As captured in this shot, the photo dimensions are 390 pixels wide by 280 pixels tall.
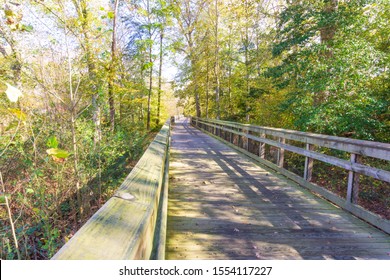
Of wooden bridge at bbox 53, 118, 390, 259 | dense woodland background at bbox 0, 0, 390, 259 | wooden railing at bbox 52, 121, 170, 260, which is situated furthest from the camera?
dense woodland background at bbox 0, 0, 390, 259

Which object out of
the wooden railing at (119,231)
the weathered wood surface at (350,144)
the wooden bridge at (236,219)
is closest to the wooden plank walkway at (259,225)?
the wooden bridge at (236,219)

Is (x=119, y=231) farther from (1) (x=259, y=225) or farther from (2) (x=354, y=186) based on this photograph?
(2) (x=354, y=186)

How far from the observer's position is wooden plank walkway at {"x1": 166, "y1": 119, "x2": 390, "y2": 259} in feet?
7.34

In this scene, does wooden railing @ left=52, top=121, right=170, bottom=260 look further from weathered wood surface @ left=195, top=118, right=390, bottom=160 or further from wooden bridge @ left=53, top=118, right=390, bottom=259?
weathered wood surface @ left=195, top=118, right=390, bottom=160

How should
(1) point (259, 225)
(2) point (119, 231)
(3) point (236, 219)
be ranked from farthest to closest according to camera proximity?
1. (3) point (236, 219)
2. (1) point (259, 225)
3. (2) point (119, 231)

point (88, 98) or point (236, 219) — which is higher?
point (88, 98)

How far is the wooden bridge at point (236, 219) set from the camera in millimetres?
1022

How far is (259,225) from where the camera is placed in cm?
275

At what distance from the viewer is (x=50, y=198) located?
4910mm

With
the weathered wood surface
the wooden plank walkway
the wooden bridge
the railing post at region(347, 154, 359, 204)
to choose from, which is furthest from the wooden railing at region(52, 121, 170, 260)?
the railing post at region(347, 154, 359, 204)

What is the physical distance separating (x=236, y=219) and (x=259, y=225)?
0.91 ft

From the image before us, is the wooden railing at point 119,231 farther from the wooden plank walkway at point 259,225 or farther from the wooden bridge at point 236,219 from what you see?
the wooden plank walkway at point 259,225

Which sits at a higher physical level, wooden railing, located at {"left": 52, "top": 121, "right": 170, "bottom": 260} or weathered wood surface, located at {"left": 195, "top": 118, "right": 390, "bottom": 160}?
weathered wood surface, located at {"left": 195, "top": 118, "right": 390, "bottom": 160}

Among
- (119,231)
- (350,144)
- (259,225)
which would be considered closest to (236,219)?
(259,225)
